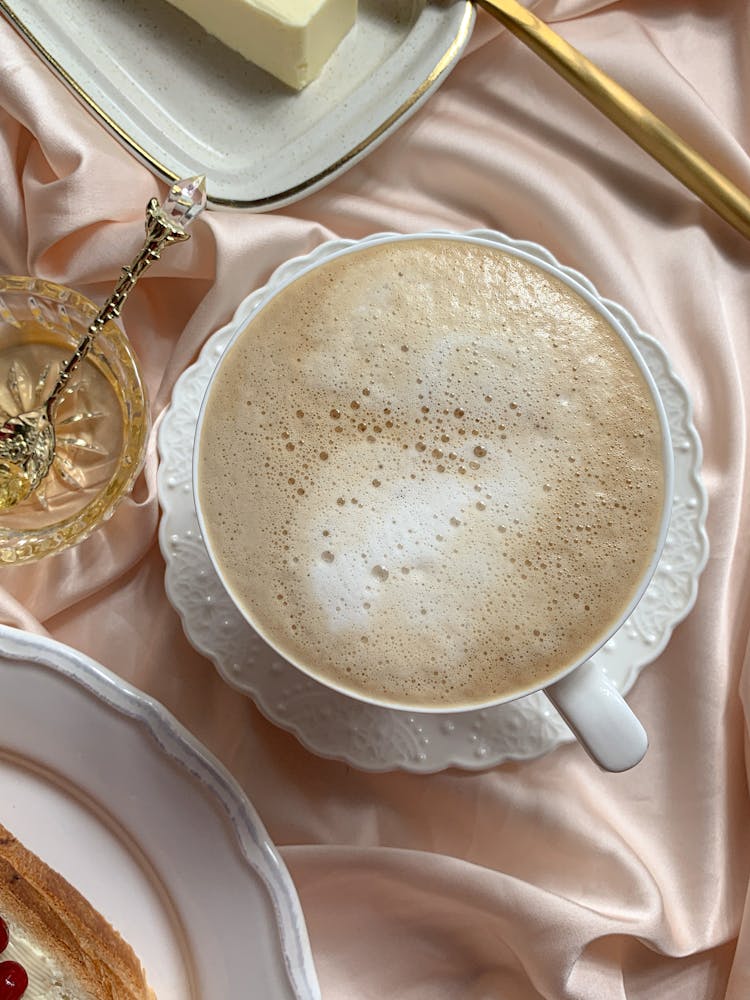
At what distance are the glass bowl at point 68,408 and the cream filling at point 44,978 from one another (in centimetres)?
38

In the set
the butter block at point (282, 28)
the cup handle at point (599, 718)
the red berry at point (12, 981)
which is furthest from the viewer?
the butter block at point (282, 28)

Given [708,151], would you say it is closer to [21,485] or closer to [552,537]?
[552,537]

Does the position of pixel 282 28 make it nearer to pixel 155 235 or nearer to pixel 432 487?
pixel 155 235

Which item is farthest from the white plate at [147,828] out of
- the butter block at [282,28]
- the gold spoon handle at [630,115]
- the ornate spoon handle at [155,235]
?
the gold spoon handle at [630,115]

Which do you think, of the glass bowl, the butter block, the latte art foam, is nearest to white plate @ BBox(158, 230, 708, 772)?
the glass bowl

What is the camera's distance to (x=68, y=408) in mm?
1110

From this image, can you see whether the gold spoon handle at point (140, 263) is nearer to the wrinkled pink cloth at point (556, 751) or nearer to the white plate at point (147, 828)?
the wrinkled pink cloth at point (556, 751)


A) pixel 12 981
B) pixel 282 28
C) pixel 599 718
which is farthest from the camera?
pixel 282 28

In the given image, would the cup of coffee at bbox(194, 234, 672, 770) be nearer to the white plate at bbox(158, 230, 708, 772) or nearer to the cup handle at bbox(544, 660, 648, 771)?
the cup handle at bbox(544, 660, 648, 771)

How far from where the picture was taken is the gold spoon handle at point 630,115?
1.12m

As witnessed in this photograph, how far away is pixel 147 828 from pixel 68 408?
0.45 metres

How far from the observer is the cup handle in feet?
2.65

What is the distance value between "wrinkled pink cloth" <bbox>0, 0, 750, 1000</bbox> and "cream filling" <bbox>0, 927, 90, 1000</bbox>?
240 millimetres

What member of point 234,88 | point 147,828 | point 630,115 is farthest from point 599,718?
point 234,88
